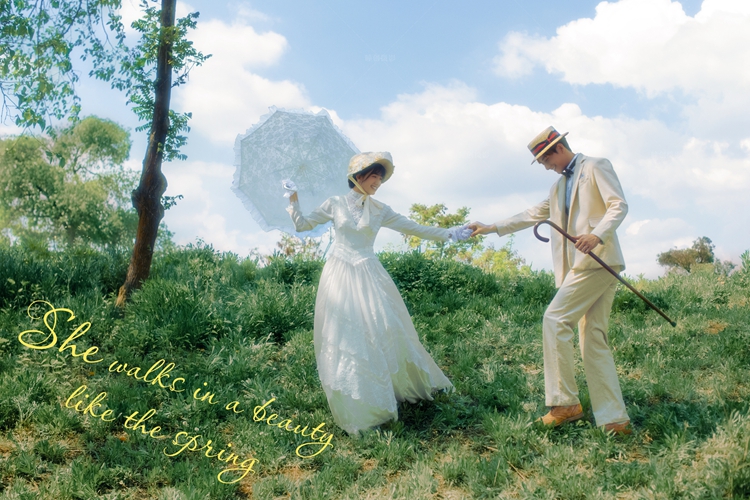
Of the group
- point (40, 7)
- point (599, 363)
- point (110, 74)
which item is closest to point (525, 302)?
point (599, 363)

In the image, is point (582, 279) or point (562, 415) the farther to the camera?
point (562, 415)

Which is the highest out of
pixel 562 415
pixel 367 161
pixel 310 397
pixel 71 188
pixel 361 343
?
pixel 71 188

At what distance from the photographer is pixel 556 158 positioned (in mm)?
4707

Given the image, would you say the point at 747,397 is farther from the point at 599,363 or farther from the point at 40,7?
the point at 40,7

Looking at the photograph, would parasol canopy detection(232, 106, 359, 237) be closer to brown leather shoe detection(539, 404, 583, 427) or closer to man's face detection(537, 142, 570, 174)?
man's face detection(537, 142, 570, 174)

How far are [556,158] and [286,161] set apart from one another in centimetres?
248

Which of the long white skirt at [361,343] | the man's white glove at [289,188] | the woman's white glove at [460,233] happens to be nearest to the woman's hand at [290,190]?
the man's white glove at [289,188]

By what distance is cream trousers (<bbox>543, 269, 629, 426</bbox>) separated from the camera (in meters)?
4.49

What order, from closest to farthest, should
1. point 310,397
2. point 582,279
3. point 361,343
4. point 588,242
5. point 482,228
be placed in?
point 588,242 < point 582,279 < point 361,343 < point 482,228 < point 310,397

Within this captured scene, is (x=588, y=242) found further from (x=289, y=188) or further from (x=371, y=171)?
(x=289, y=188)

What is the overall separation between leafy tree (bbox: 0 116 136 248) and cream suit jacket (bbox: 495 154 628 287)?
2231cm

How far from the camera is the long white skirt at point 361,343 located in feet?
15.8

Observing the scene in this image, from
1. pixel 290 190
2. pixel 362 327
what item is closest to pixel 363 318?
pixel 362 327

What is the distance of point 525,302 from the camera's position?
9047 millimetres
